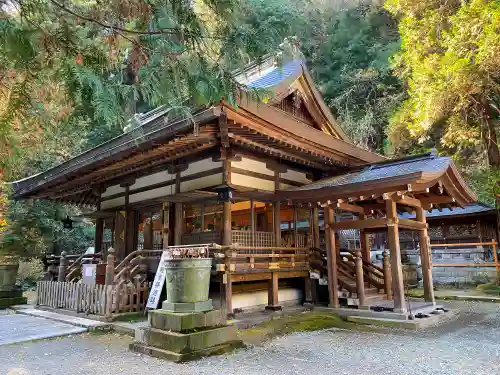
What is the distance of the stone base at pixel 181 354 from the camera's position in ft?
16.1

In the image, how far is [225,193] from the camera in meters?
8.22

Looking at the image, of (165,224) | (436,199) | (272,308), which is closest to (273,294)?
(272,308)

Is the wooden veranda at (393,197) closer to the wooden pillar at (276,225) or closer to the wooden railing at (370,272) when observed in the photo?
the wooden pillar at (276,225)

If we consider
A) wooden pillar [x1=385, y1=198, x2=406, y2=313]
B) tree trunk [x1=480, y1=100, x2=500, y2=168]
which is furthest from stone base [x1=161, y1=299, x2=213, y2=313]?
tree trunk [x1=480, y1=100, x2=500, y2=168]

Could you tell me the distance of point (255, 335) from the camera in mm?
6633

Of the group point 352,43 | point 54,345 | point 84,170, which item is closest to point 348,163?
point 84,170

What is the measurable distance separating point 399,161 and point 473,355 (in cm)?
520

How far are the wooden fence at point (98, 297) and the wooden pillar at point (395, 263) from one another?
551 cm

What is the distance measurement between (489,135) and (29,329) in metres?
16.2

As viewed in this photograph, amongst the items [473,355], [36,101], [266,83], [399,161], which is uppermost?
[266,83]

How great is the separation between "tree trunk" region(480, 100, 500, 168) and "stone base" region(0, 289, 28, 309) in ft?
56.2

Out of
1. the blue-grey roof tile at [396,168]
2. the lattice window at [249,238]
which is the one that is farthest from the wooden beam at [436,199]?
the lattice window at [249,238]

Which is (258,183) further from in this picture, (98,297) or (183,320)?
(183,320)

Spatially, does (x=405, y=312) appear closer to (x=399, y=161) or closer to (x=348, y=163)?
(x=399, y=161)
